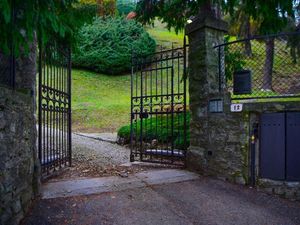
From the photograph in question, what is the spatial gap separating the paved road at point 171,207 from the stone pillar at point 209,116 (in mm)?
552

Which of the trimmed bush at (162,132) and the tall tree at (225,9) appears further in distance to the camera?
the trimmed bush at (162,132)

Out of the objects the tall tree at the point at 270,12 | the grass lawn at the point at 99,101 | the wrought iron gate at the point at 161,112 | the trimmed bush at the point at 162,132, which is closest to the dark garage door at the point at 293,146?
the tall tree at the point at 270,12

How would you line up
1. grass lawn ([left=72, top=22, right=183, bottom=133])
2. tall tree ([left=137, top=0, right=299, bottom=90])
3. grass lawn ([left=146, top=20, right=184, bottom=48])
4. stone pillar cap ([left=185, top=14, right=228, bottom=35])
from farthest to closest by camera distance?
grass lawn ([left=146, top=20, right=184, bottom=48]) → grass lawn ([left=72, top=22, right=183, bottom=133]) → stone pillar cap ([left=185, top=14, right=228, bottom=35]) → tall tree ([left=137, top=0, right=299, bottom=90])

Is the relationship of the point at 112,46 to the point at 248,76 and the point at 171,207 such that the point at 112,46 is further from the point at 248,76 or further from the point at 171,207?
the point at 171,207

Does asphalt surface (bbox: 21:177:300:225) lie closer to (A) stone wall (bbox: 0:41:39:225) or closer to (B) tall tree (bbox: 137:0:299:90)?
(A) stone wall (bbox: 0:41:39:225)

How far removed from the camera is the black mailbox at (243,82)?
18.3 feet

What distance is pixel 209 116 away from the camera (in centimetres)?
589

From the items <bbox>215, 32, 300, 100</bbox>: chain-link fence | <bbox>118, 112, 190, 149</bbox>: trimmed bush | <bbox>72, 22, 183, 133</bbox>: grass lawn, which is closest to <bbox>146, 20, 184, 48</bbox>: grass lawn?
<bbox>72, 22, 183, 133</bbox>: grass lawn

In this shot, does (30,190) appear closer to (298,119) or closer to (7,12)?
(7,12)

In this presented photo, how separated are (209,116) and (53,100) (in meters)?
2.73

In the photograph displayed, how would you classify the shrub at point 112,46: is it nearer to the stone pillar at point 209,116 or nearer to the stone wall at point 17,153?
the stone pillar at point 209,116

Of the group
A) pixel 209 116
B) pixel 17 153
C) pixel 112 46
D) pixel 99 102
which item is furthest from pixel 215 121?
pixel 112 46

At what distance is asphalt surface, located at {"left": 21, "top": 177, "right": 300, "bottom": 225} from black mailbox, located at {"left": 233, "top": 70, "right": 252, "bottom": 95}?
5.14 ft

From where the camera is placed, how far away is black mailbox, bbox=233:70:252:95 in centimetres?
558
